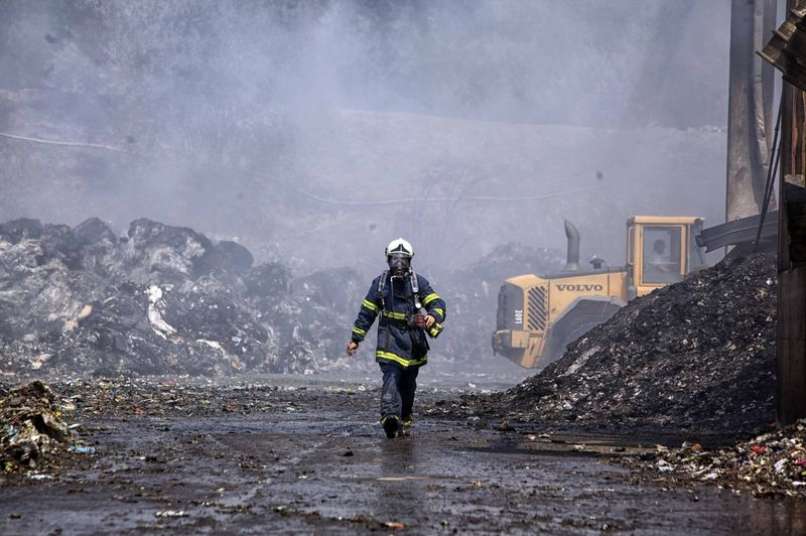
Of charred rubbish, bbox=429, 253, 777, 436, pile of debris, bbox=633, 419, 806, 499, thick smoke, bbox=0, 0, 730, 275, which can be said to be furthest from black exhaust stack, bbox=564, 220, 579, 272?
pile of debris, bbox=633, 419, 806, 499

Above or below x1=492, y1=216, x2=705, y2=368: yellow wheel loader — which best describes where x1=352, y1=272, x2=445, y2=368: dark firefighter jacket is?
below

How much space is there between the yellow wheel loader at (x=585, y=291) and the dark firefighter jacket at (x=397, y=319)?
1425 centimetres

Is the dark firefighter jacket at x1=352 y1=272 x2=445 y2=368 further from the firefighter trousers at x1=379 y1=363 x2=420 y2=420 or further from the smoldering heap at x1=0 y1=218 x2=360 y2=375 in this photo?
the smoldering heap at x1=0 y1=218 x2=360 y2=375

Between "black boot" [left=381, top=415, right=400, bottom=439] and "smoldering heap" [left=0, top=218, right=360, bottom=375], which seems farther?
"smoldering heap" [left=0, top=218, right=360, bottom=375]

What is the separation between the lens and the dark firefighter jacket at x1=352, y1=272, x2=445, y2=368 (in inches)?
376

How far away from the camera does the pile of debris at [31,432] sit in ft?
22.6

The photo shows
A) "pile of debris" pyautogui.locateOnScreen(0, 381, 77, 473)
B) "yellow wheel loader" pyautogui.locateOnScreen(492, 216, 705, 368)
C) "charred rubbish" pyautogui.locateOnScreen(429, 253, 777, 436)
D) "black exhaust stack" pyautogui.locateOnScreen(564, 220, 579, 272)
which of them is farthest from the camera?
"black exhaust stack" pyautogui.locateOnScreen(564, 220, 579, 272)

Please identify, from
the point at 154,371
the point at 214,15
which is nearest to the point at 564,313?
the point at 154,371

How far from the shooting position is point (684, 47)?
1736 inches

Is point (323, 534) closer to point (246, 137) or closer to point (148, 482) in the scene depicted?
point (148, 482)

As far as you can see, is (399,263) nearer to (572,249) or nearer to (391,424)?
(391,424)

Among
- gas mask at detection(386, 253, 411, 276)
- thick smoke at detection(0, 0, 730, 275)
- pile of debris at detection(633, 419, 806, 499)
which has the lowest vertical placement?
pile of debris at detection(633, 419, 806, 499)

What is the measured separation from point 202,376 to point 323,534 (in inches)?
Result: 722

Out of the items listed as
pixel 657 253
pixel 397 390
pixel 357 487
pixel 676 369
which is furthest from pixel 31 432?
pixel 657 253
